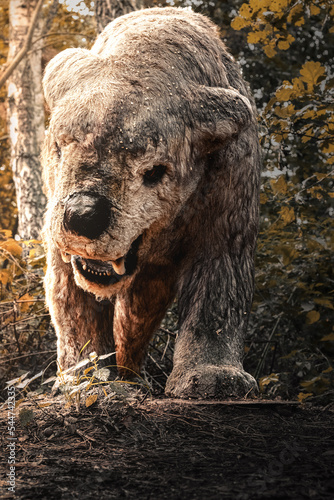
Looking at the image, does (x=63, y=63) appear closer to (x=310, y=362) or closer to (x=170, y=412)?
(x=170, y=412)

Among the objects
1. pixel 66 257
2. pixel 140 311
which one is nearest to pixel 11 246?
pixel 140 311

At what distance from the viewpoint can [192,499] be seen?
5.17 feet

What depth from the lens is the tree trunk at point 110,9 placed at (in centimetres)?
493

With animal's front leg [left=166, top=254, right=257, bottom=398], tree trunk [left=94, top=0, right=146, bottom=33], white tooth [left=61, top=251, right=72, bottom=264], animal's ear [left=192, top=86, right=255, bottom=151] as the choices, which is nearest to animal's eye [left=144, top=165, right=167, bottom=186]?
animal's ear [left=192, top=86, right=255, bottom=151]

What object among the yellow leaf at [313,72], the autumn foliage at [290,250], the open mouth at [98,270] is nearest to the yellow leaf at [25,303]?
the autumn foliage at [290,250]

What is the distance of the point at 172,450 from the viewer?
2.07 m

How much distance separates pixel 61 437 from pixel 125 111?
54.8 inches

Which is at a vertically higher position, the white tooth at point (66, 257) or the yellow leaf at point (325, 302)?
the white tooth at point (66, 257)

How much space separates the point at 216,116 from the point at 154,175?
1.36 feet

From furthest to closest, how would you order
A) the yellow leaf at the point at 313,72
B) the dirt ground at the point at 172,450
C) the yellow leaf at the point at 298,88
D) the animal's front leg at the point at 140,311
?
the animal's front leg at the point at 140,311 → the yellow leaf at the point at 298,88 → the yellow leaf at the point at 313,72 → the dirt ground at the point at 172,450

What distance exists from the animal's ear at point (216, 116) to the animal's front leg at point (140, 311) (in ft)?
2.60

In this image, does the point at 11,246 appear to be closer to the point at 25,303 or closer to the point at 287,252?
the point at 25,303

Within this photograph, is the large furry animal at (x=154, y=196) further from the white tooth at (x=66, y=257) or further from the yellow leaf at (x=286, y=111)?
the yellow leaf at (x=286, y=111)

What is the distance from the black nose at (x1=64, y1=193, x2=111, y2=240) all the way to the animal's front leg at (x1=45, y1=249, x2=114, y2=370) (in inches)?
29.1
